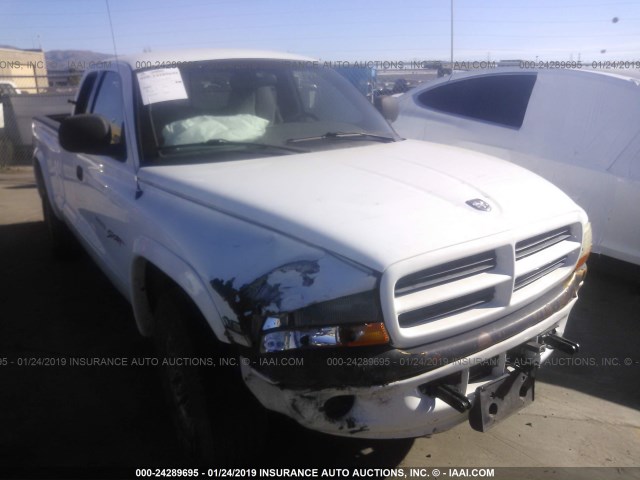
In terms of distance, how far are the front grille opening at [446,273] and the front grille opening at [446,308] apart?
0.08 m

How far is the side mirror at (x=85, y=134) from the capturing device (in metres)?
3.00

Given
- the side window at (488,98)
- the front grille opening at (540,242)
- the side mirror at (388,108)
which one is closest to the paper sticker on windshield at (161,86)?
the side mirror at (388,108)

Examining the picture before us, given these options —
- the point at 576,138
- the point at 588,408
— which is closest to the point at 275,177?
the point at 588,408

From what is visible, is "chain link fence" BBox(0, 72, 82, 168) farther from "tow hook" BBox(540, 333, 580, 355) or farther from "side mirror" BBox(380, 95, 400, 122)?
"tow hook" BBox(540, 333, 580, 355)

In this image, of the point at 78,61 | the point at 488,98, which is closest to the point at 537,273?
the point at 488,98

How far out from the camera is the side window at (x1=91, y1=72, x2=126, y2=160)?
10.4ft

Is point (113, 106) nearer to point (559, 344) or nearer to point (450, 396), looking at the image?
point (450, 396)

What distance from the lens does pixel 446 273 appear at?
84.7 inches

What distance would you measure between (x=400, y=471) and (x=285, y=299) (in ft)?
4.05

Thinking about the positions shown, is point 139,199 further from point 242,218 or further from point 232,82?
point 232,82

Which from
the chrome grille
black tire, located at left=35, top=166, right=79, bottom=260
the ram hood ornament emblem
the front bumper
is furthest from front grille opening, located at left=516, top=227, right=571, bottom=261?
black tire, located at left=35, top=166, right=79, bottom=260

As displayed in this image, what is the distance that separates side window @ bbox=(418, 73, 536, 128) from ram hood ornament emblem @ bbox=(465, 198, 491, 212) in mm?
3031

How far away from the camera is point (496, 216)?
234 cm

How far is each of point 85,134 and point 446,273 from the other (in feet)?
6.52
